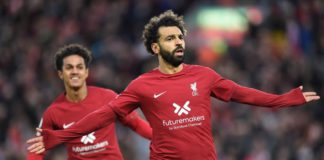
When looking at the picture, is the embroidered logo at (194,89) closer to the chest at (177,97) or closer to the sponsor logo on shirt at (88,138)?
the chest at (177,97)

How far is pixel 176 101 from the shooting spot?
9430mm

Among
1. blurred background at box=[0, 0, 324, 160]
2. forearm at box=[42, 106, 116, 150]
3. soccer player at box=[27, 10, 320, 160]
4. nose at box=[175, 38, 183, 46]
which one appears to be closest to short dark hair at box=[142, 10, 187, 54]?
soccer player at box=[27, 10, 320, 160]

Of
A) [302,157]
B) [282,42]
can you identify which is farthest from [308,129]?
[282,42]

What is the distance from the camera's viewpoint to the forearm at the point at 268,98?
9414 millimetres

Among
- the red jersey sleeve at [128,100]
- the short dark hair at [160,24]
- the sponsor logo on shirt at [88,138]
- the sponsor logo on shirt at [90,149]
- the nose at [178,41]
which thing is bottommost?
the sponsor logo on shirt at [90,149]

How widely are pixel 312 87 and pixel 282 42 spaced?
5.91 ft

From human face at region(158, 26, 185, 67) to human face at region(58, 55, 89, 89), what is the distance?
1.36 metres

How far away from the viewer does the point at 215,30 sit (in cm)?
2116

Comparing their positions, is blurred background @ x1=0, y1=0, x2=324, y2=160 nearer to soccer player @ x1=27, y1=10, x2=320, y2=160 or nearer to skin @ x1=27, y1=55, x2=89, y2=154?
skin @ x1=27, y1=55, x2=89, y2=154

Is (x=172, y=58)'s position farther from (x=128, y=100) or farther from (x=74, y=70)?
(x=74, y=70)

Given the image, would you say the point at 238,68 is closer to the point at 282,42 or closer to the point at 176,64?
the point at 282,42

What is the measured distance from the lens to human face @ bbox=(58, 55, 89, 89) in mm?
10680

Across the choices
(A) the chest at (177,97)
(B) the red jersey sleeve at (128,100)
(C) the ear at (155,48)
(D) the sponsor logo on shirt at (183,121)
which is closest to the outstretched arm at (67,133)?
(B) the red jersey sleeve at (128,100)

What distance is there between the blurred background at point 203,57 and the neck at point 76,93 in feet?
16.4
